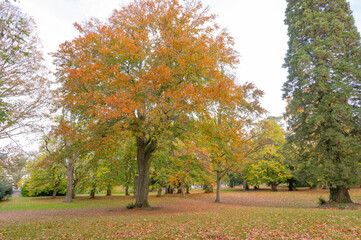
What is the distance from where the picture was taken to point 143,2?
14.2 m

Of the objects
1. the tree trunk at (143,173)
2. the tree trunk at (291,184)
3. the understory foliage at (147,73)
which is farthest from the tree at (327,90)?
the tree trunk at (291,184)

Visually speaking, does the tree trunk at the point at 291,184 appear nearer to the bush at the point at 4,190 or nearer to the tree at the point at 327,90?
the tree at the point at 327,90

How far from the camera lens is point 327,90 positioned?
51.6ft

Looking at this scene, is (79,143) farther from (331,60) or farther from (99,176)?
(331,60)

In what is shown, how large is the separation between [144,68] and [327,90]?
1377 cm

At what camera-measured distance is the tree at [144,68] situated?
35.7 feet

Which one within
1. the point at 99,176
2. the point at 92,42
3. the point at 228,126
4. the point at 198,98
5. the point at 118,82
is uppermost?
the point at 92,42

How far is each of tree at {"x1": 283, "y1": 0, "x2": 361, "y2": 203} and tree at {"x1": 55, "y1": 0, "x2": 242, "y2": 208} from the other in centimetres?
669

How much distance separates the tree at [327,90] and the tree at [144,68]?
6.69 m

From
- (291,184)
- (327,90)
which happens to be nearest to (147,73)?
(327,90)

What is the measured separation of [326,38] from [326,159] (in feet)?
31.1

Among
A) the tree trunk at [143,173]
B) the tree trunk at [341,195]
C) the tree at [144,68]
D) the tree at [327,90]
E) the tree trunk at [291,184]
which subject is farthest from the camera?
the tree trunk at [291,184]

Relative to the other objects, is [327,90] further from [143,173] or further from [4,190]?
[4,190]

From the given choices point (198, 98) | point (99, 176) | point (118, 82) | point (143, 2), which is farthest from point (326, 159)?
point (99, 176)
